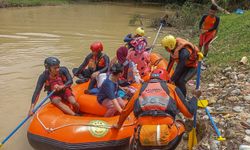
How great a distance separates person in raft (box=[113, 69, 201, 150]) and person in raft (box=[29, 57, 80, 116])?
1.92 metres

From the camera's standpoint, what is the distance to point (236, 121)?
14.6 feet

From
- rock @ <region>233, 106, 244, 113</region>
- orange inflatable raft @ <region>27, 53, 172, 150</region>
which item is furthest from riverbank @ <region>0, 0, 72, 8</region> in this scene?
rock @ <region>233, 106, 244, 113</region>

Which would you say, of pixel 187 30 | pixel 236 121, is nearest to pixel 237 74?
pixel 236 121

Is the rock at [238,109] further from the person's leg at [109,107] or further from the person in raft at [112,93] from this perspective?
the person's leg at [109,107]

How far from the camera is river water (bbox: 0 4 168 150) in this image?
6.90 metres

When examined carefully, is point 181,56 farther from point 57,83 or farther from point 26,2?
point 26,2

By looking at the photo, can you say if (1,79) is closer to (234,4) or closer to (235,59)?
(235,59)

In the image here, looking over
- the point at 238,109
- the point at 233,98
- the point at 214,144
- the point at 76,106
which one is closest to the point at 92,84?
the point at 76,106

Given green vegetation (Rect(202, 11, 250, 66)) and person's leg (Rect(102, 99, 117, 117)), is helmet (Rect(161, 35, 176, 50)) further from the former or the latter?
green vegetation (Rect(202, 11, 250, 66))

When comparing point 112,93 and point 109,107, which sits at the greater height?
point 112,93

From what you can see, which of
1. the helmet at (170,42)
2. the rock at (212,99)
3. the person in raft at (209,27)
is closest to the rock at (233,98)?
the rock at (212,99)

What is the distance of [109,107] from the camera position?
518 centimetres

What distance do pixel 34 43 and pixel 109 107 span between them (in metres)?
8.00

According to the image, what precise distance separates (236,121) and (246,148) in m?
0.77
